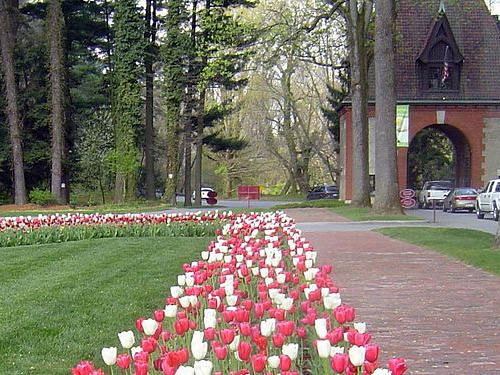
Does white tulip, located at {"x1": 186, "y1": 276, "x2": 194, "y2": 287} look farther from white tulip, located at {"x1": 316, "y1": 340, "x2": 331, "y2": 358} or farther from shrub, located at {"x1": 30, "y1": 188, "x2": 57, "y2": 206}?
shrub, located at {"x1": 30, "y1": 188, "x2": 57, "y2": 206}

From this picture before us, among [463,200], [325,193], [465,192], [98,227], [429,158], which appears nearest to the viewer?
[98,227]

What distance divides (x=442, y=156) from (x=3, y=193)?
31.2 meters

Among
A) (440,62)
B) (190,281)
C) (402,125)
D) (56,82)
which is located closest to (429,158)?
(440,62)

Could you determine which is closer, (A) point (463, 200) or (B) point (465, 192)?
(A) point (463, 200)

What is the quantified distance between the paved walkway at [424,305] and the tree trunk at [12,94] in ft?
94.9

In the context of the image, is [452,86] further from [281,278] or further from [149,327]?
[149,327]

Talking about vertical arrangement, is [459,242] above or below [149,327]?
below

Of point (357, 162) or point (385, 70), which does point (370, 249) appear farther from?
point (357, 162)

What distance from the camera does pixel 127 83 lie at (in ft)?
152

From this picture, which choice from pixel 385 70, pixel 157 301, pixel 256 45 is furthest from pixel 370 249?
pixel 256 45

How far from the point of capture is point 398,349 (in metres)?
6.45

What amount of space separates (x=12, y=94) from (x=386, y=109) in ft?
74.6

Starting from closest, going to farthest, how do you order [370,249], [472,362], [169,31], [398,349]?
[472,362] → [398,349] → [370,249] → [169,31]

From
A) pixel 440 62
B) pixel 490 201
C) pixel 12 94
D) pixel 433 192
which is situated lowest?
pixel 490 201
